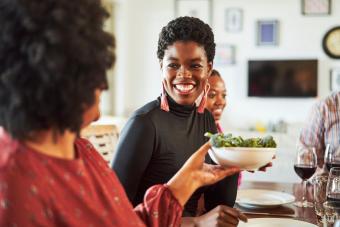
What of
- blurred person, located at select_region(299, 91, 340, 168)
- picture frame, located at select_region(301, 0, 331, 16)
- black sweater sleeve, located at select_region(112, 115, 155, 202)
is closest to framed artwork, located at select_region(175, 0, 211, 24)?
picture frame, located at select_region(301, 0, 331, 16)

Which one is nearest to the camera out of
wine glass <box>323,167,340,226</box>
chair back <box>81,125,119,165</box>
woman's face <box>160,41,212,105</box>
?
wine glass <box>323,167,340,226</box>

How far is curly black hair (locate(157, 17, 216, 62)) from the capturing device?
1341 mm

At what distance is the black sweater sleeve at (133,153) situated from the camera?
1263 millimetres

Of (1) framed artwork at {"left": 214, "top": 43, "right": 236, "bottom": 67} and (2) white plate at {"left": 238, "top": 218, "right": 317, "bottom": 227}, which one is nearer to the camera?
(2) white plate at {"left": 238, "top": 218, "right": 317, "bottom": 227}

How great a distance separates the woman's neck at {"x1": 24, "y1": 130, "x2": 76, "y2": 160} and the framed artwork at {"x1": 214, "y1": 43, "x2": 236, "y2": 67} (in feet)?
17.3

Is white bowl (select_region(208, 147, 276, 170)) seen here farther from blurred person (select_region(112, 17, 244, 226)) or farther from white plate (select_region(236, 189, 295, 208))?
white plate (select_region(236, 189, 295, 208))

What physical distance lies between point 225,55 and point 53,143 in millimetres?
5348

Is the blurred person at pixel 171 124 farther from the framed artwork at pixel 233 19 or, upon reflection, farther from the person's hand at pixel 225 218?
the framed artwork at pixel 233 19

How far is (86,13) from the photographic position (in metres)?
0.72

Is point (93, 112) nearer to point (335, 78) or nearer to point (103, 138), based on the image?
point (103, 138)

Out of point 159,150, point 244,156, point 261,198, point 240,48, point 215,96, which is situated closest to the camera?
point 244,156

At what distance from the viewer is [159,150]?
132cm

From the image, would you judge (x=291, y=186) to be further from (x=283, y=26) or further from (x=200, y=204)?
(x=283, y=26)

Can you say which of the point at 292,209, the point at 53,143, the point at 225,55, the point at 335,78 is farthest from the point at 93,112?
the point at 335,78
